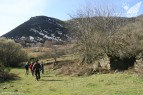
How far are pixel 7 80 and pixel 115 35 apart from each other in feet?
49.0

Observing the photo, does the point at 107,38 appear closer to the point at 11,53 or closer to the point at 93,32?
the point at 93,32

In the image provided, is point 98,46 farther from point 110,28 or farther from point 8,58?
point 8,58

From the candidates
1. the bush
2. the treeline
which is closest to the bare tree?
the treeline

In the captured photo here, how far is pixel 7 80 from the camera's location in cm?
3039

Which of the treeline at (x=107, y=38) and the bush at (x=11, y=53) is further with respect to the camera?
the bush at (x=11, y=53)

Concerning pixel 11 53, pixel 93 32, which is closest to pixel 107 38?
pixel 93 32

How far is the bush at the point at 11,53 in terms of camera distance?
6975cm

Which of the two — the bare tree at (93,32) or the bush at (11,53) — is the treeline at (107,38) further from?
the bush at (11,53)

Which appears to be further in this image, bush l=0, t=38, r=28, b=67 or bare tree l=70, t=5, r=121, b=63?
bush l=0, t=38, r=28, b=67

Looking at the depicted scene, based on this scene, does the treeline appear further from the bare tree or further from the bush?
the bush

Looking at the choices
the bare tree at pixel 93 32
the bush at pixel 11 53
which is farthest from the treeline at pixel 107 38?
the bush at pixel 11 53

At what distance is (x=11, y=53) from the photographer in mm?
71250

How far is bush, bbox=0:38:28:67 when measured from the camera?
69750 mm

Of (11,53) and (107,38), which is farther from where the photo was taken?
(11,53)
